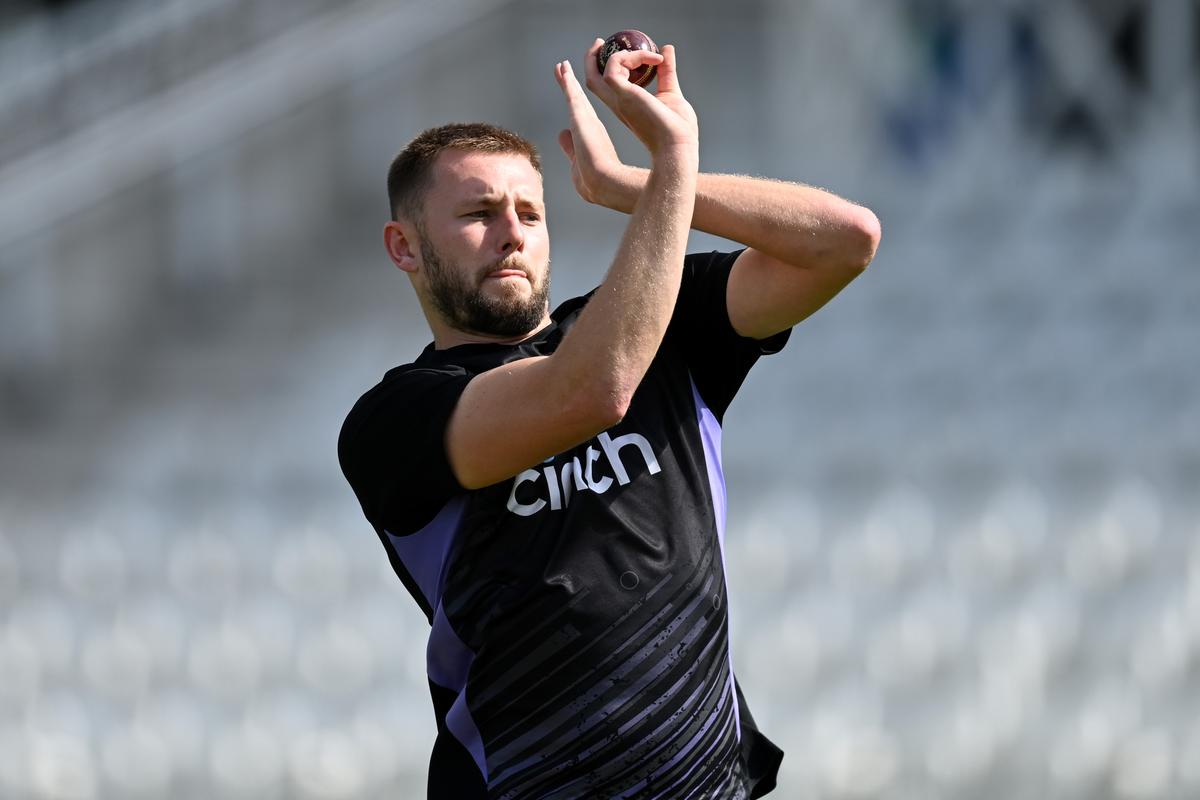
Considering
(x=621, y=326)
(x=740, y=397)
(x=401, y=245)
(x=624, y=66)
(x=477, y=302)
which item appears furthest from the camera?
(x=740, y=397)

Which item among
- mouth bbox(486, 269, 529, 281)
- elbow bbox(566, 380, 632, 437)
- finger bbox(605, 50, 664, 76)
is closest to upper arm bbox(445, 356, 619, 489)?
elbow bbox(566, 380, 632, 437)

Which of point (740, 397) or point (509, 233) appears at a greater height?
point (740, 397)

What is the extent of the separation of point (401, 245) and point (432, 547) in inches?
20.8

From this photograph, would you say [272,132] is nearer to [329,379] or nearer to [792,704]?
[329,379]

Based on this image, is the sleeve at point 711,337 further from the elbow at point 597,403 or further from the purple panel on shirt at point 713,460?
the elbow at point 597,403

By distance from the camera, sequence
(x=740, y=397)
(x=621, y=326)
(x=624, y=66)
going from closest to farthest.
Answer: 1. (x=621, y=326)
2. (x=624, y=66)
3. (x=740, y=397)

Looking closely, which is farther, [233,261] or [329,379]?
[233,261]

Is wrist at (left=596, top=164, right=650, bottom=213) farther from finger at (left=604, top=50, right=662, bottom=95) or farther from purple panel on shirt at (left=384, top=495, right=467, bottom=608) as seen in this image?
purple panel on shirt at (left=384, top=495, right=467, bottom=608)

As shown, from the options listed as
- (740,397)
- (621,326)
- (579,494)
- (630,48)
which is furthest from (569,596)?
(740,397)

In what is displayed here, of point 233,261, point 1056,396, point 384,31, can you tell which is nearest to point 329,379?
point 233,261

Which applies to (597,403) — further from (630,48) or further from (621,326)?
(630,48)

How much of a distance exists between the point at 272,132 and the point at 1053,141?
4505mm

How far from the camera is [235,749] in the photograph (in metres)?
6.55

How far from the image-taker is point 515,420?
2170mm
